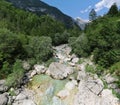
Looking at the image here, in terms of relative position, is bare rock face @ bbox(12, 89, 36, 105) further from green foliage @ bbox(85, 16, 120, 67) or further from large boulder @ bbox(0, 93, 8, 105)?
green foliage @ bbox(85, 16, 120, 67)

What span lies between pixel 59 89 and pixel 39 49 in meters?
20.2

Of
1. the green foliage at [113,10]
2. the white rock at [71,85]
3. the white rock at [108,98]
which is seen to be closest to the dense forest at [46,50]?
the white rock at [108,98]

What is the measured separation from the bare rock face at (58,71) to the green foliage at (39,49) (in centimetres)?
833

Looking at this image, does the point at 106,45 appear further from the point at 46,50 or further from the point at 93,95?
the point at 93,95

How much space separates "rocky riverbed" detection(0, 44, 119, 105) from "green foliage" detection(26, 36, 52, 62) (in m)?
7.05

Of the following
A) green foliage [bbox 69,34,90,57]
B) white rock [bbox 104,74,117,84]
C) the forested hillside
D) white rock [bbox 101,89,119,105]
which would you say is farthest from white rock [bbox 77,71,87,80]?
green foliage [bbox 69,34,90,57]

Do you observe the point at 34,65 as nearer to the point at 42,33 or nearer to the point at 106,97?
the point at 106,97

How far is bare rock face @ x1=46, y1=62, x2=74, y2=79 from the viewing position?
5512 centimetres

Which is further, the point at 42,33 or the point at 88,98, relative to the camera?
the point at 42,33

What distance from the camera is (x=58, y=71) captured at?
56.5m

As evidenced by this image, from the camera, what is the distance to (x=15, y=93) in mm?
49375

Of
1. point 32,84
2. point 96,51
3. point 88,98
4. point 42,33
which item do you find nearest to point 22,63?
point 32,84

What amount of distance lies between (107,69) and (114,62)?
2.39 m

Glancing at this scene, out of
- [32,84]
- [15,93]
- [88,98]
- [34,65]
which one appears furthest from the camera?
[34,65]
